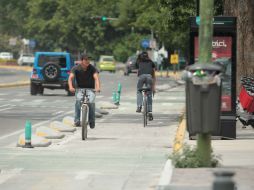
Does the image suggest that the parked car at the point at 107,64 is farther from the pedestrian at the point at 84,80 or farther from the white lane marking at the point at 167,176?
the white lane marking at the point at 167,176

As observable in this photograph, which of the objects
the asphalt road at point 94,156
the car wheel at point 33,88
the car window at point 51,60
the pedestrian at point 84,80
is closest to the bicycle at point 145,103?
the asphalt road at point 94,156

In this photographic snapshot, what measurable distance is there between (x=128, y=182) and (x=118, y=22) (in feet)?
283

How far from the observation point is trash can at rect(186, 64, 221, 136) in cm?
1074

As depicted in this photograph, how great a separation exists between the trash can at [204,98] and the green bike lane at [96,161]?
98 cm

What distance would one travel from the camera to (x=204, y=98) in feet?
35.5

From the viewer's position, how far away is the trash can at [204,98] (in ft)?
35.2

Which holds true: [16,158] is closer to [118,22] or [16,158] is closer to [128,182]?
[128,182]

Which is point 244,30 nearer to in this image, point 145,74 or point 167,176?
point 145,74

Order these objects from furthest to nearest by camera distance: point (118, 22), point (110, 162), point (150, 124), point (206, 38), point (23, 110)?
point (118, 22)
point (23, 110)
point (150, 124)
point (110, 162)
point (206, 38)

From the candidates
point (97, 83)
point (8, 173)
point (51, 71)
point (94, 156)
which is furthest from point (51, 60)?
point (8, 173)

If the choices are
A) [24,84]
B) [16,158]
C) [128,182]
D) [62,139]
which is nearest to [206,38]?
[128,182]

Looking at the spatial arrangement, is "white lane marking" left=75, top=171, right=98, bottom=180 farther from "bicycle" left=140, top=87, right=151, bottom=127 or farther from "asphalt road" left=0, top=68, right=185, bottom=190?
"bicycle" left=140, top=87, right=151, bottom=127

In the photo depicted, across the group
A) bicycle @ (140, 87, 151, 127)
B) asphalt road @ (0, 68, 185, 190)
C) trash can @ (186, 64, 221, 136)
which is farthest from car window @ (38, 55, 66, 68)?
trash can @ (186, 64, 221, 136)

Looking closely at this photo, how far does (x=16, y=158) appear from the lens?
13.3m
